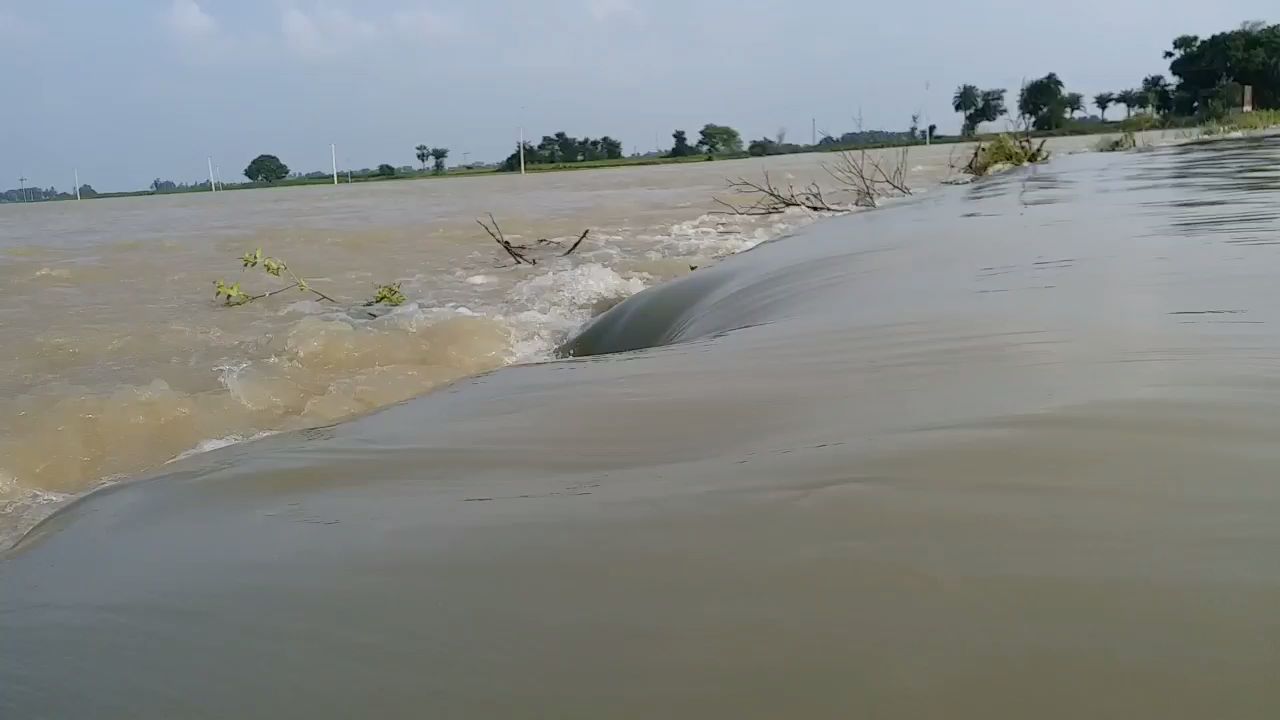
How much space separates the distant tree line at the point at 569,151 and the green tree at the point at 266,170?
2606 centimetres

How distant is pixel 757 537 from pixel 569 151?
84833mm

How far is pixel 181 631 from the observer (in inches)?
54.9

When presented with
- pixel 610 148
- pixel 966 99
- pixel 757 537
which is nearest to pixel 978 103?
pixel 966 99

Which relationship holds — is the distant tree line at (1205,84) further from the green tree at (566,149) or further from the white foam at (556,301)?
the green tree at (566,149)

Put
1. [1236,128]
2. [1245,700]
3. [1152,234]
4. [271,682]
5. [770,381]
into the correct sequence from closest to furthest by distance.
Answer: [1245,700], [271,682], [770,381], [1152,234], [1236,128]

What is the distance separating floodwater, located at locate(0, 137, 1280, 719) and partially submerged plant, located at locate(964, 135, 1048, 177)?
42.2 ft

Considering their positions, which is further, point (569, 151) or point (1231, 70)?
point (569, 151)

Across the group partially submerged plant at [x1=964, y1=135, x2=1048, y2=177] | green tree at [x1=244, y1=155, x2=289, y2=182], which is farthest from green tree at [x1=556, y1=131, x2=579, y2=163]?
partially submerged plant at [x1=964, y1=135, x2=1048, y2=177]

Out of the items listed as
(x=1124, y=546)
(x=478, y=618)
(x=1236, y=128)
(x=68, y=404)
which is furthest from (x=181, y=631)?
(x=1236, y=128)

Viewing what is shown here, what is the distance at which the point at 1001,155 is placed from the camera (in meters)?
16.0

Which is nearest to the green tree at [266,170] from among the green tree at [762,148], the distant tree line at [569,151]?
the distant tree line at [569,151]

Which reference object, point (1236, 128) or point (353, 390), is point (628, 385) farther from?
point (1236, 128)

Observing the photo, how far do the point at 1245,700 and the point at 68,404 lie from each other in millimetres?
4633

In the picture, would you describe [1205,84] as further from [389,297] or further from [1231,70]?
[389,297]
